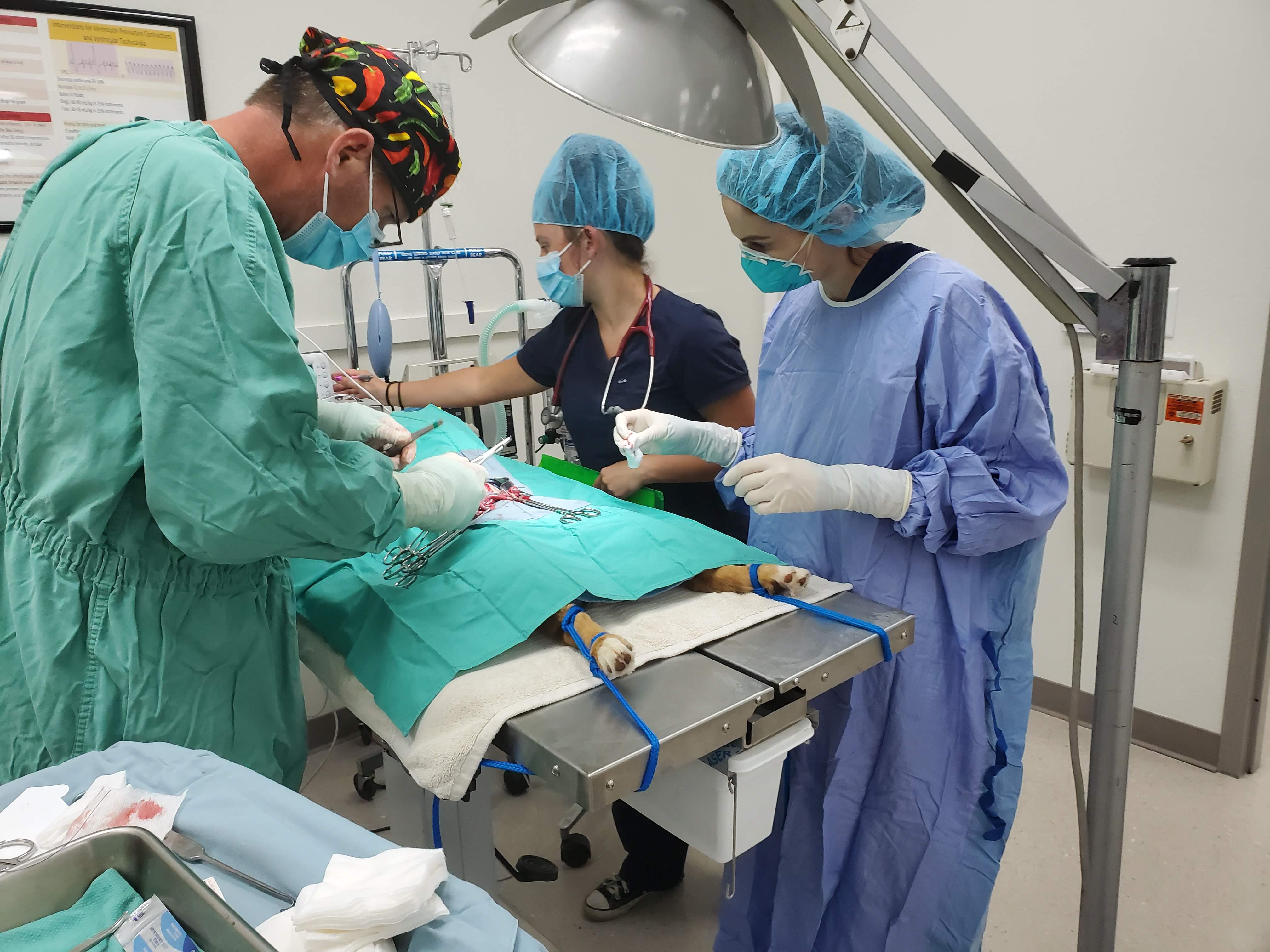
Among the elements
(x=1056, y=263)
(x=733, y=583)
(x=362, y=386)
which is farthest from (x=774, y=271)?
(x=362, y=386)

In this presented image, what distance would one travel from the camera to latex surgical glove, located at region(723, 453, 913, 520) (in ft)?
4.44

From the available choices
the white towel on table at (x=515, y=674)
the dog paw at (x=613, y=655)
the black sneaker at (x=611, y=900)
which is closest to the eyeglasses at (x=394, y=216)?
the white towel on table at (x=515, y=674)

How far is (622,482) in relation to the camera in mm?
1821

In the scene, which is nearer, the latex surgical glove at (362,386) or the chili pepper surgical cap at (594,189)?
the chili pepper surgical cap at (594,189)

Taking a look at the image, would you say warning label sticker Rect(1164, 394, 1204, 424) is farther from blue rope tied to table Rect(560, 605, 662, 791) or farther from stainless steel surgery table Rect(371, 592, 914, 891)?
blue rope tied to table Rect(560, 605, 662, 791)

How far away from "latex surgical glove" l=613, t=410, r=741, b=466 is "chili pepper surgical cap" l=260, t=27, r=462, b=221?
1.75ft

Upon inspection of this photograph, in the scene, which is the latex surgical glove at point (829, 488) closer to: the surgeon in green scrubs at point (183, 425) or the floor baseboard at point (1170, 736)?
the surgeon in green scrubs at point (183, 425)

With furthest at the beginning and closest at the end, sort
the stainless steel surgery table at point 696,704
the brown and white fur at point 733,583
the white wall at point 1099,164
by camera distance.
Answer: the white wall at point 1099,164, the brown and white fur at point 733,583, the stainless steel surgery table at point 696,704

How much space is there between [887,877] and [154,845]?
3.98 feet

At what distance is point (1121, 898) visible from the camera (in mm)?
2102

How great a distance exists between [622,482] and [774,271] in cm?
54

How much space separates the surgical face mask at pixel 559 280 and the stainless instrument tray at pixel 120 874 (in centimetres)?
159

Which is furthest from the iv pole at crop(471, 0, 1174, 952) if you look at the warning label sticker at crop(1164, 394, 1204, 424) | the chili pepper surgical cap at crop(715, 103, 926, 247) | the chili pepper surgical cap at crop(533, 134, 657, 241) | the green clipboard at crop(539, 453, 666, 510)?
the warning label sticker at crop(1164, 394, 1204, 424)

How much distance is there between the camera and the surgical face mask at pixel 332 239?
1.29 m
